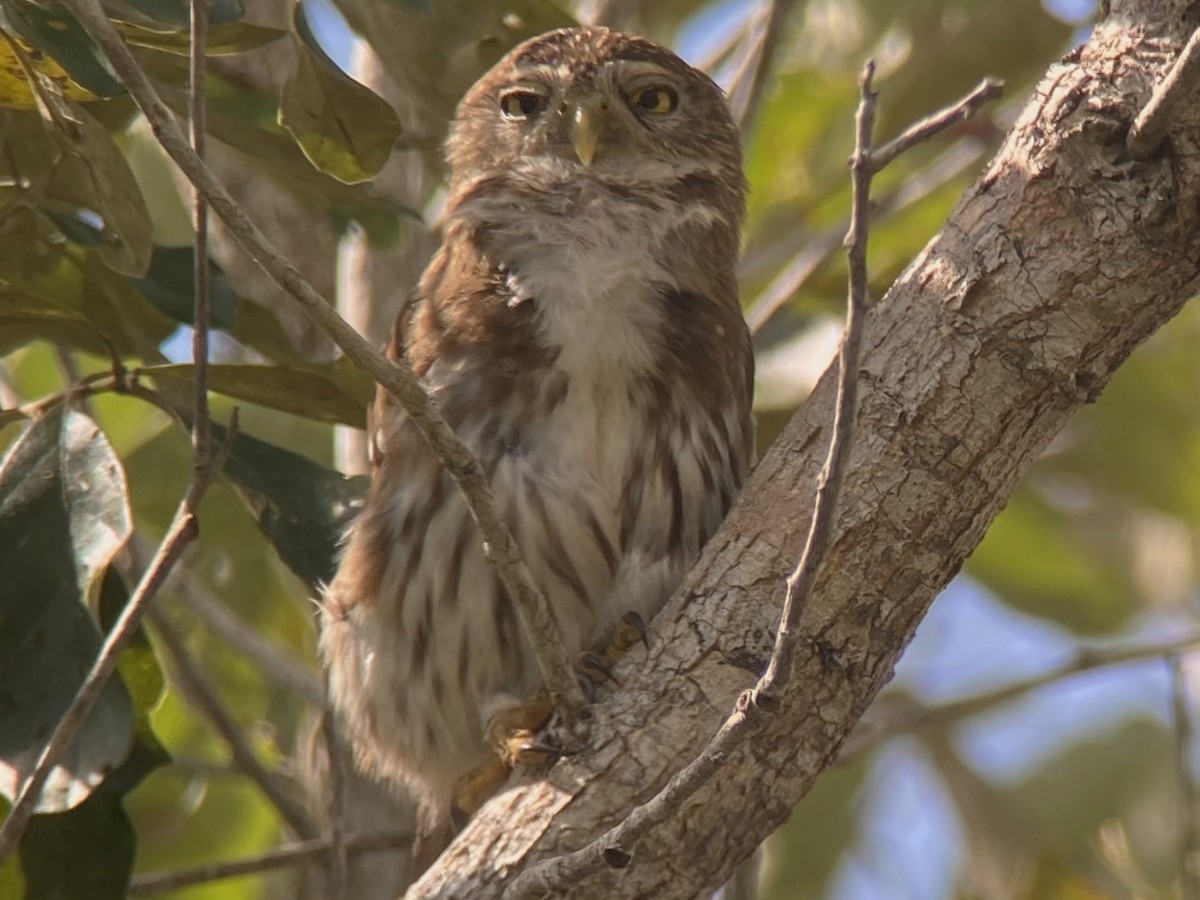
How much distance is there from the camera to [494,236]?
11.5 ft

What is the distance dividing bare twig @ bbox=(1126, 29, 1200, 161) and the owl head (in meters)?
1.34

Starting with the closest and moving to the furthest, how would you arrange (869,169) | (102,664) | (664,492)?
(869,169) → (102,664) → (664,492)

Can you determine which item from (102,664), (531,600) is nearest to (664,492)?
(531,600)

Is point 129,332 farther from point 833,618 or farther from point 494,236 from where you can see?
point 833,618

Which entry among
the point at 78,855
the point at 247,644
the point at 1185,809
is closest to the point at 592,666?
the point at 78,855

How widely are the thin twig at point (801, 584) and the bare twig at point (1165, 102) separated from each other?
1.81 ft

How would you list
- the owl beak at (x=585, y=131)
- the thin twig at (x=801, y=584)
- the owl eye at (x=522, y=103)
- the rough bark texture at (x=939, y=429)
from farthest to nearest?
the owl eye at (x=522, y=103) < the owl beak at (x=585, y=131) < the rough bark texture at (x=939, y=429) < the thin twig at (x=801, y=584)

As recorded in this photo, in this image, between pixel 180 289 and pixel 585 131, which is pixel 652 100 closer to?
pixel 585 131

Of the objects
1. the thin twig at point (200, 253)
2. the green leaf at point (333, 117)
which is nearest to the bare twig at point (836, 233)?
the green leaf at point (333, 117)

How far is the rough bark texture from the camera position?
2545mm

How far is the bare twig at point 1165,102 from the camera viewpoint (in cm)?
236

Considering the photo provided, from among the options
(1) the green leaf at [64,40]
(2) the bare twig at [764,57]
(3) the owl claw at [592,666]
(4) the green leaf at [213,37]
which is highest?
(2) the bare twig at [764,57]

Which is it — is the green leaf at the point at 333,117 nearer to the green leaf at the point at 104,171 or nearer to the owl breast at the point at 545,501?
the green leaf at the point at 104,171

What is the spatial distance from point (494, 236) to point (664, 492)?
1.98 ft
